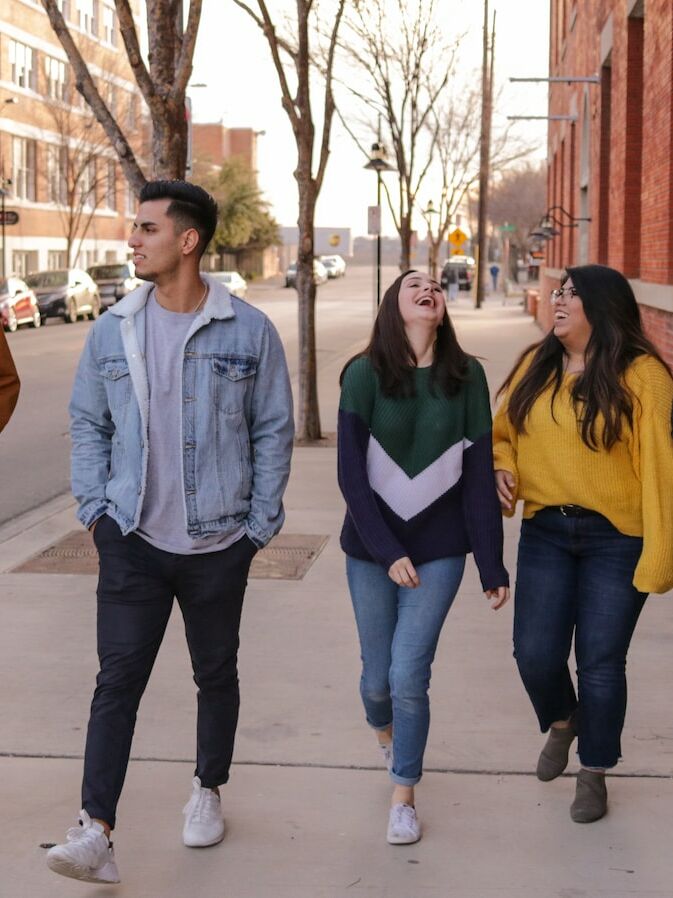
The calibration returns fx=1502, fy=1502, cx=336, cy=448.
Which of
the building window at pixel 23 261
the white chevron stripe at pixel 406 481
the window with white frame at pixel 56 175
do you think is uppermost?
the window with white frame at pixel 56 175

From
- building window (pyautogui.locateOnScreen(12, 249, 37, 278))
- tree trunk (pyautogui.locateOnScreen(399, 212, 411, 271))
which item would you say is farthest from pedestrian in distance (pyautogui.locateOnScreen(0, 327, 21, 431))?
building window (pyautogui.locateOnScreen(12, 249, 37, 278))

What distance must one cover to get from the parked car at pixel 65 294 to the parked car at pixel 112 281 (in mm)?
3094

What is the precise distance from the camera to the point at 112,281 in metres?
52.5

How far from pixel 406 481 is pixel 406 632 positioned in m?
0.45

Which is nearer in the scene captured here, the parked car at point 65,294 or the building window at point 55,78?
the parked car at point 65,294

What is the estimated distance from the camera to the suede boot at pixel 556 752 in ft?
16.2

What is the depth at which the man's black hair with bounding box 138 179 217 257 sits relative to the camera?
426cm

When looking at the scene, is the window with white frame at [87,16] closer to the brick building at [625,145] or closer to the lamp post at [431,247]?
the lamp post at [431,247]

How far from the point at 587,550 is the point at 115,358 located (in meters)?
1.55

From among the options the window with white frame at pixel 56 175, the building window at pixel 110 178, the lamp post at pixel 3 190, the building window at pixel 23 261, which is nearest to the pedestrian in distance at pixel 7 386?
the lamp post at pixel 3 190

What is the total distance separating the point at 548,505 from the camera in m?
4.66

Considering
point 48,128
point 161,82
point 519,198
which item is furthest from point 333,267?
point 161,82

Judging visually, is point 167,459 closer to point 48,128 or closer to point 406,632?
point 406,632

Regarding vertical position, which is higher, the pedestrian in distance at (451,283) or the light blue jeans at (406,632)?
the pedestrian in distance at (451,283)
